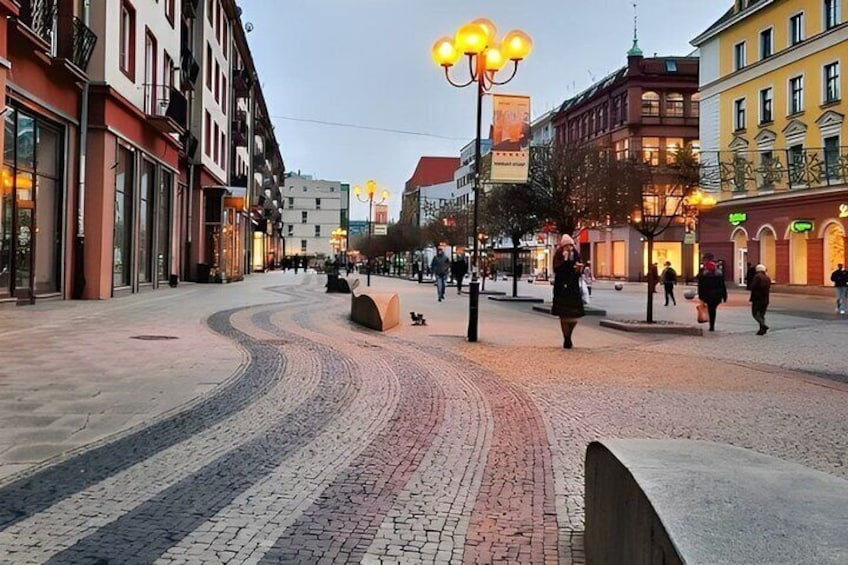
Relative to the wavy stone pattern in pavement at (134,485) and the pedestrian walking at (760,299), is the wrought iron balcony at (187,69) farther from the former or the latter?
the wavy stone pattern in pavement at (134,485)

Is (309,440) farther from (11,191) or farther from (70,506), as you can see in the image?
(11,191)

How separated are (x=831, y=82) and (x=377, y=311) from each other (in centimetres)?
3019

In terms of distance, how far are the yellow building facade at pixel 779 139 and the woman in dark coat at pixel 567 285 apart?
20192mm

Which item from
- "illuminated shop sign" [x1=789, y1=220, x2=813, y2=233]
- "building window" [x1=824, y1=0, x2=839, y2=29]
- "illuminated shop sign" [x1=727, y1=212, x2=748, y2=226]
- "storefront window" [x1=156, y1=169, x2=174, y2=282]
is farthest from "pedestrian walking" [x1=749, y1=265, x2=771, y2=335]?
"illuminated shop sign" [x1=727, y1=212, x2=748, y2=226]

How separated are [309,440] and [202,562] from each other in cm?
241

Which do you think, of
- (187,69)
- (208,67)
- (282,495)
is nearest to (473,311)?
(282,495)

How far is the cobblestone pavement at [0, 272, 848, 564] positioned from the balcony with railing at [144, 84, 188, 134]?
39.8 ft

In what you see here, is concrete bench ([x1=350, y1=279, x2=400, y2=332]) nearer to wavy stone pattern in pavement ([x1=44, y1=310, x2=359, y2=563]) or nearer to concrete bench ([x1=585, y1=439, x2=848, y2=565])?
wavy stone pattern in pavement ([x1=44, y1=310, x2=359, y2=563])

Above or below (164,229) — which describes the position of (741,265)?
below

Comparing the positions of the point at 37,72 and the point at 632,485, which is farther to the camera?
the point at 37,72

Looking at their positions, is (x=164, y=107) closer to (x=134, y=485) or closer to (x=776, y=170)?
(x=134, y=485)

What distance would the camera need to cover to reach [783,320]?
62.6 feet

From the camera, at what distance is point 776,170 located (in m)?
34.9

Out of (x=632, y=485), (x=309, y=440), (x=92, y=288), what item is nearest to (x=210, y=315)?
(x=92, y=288)
